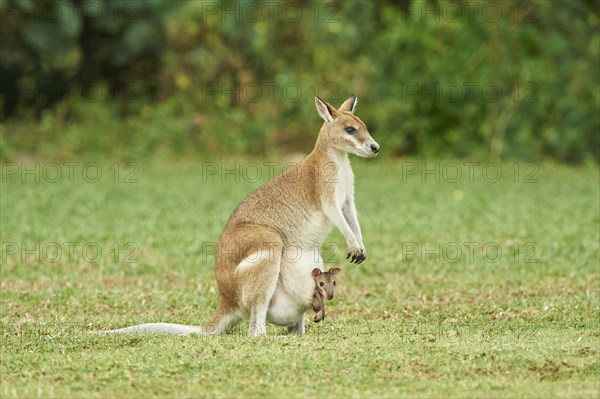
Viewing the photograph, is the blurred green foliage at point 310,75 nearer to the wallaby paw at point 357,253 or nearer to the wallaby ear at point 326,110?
the wallaby ear at point 326,110

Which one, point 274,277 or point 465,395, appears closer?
point 465,395

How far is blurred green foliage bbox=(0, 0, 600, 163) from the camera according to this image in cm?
1655

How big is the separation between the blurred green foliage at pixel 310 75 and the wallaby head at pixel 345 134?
9.26m

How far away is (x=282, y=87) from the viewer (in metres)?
17.2

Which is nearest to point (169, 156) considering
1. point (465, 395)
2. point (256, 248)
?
point (256, 248)

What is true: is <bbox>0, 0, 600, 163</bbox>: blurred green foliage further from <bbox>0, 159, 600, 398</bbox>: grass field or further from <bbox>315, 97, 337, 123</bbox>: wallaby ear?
<bbox>315, 97, 337, 123</bbox>: wallaby ear

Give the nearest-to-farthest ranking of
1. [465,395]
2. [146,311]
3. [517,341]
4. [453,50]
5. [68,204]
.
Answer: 1. [465,395]
2. [517,341]
3. [146,311]
4. [68,204]
5. [453,50]

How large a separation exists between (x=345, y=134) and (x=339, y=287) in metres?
2.31

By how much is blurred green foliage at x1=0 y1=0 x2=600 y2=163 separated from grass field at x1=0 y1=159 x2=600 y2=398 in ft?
2.68

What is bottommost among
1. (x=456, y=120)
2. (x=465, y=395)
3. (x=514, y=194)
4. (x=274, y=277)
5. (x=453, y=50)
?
(x=465, y=395)

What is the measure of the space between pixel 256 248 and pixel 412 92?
10238 mm

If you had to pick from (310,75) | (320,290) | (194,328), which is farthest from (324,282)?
(310,75)

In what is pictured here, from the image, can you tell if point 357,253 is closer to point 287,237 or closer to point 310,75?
point 287,237

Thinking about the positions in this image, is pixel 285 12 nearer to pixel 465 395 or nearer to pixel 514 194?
pixel 514 194
